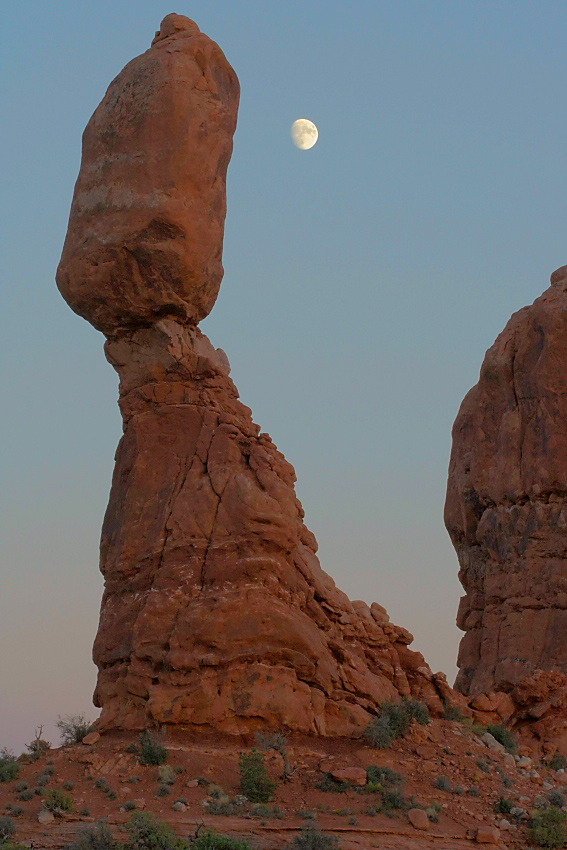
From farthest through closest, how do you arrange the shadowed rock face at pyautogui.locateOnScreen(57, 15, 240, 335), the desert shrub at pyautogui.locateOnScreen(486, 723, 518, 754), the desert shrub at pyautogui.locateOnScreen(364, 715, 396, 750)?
the desert shrub at pyautogui.locateOnScreen(486, 723, 518, 754)
the shadowed rock face at pyautogui.locateOnScreen(57, 15, 240, 335)
the desert shrub at pyautogui.locateOnScreen(364, 715, 396, 750)

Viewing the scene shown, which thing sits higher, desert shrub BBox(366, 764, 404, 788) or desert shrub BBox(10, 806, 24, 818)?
desert shrub BBox(366, 764, 404, 788)

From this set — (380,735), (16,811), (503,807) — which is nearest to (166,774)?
(16,811)

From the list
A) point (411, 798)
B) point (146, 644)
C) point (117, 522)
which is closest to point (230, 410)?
point (117, 522)

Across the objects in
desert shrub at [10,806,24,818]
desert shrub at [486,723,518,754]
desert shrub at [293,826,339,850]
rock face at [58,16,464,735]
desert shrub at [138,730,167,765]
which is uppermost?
rock face at [58,16,464,735]

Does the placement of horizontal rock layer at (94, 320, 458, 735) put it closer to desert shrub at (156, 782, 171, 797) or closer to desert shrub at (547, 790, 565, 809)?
desert shrub at (156, 782, 171, 797)

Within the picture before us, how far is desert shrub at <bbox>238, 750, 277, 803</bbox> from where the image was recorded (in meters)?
21.5

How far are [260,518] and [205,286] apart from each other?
532 centimetres

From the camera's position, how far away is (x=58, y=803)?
67.8 ft

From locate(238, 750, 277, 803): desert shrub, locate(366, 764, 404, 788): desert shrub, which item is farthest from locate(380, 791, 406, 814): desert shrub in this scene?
locate(238, 750, 277, 803): desert shrub

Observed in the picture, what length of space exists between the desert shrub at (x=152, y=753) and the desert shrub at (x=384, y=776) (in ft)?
12.1

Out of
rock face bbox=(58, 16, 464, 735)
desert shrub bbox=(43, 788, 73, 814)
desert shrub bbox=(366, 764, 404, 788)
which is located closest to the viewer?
desert shrub bbox=(43, 788, 73, 814)

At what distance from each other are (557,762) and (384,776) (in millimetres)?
5973

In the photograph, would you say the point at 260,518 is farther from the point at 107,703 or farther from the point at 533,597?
the point at 533,597

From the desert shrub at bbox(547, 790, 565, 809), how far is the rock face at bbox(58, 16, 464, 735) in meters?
Result: 3.40
